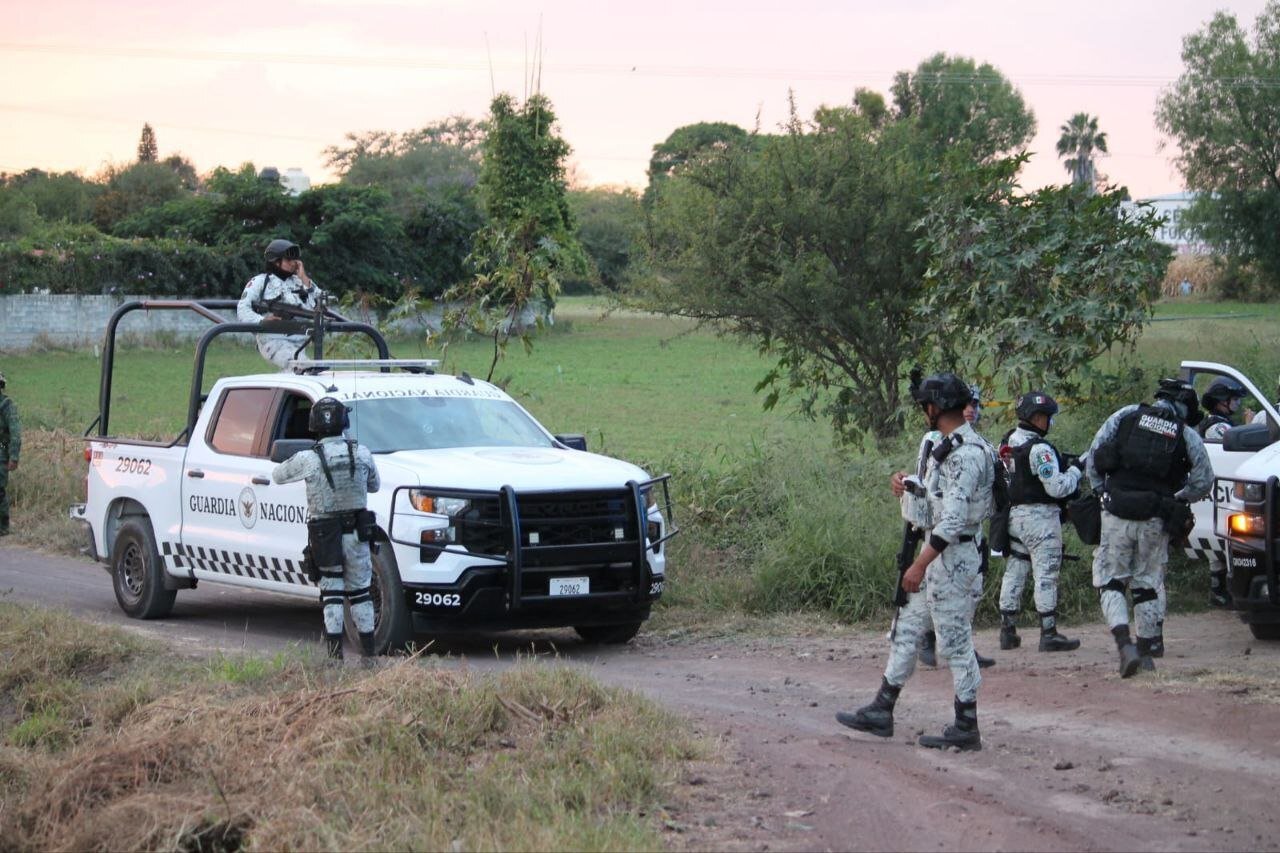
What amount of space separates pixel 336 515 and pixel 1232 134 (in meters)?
42.9

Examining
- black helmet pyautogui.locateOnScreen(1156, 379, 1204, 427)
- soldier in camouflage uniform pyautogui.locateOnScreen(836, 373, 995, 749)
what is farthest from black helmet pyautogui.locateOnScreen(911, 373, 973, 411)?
black helmet pyautogui.locateOnScreen(1156, 379, 1204, 427)

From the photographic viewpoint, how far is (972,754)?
23.3ft

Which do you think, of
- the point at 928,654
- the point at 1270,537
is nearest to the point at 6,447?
the point at 928,654

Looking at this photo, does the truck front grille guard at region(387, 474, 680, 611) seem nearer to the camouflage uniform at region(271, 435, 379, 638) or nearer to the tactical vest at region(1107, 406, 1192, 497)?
→ the camouflage uniform at region(271, 435, 379, 638)

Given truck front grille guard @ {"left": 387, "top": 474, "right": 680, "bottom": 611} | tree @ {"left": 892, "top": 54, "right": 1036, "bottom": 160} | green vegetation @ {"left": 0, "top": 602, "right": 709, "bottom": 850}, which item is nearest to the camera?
green vegetation @ {"left": 0, "top": 602, "right": 709, "bottom": 850}

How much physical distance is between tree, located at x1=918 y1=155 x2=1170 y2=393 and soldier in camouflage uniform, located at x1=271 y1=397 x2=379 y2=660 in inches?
274

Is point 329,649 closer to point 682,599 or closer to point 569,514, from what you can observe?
point 569,514

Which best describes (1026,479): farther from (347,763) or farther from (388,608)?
(347,763)

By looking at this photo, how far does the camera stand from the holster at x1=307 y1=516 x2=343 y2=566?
892cm

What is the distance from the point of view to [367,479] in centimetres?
917

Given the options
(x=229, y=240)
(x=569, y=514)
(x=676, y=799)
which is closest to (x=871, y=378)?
(x=569, y=514)

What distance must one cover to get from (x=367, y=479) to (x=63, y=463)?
1076cm

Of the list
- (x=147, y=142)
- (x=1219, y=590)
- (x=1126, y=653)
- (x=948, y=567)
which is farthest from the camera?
(x=147, y=142)

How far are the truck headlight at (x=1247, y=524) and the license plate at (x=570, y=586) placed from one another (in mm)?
4202
